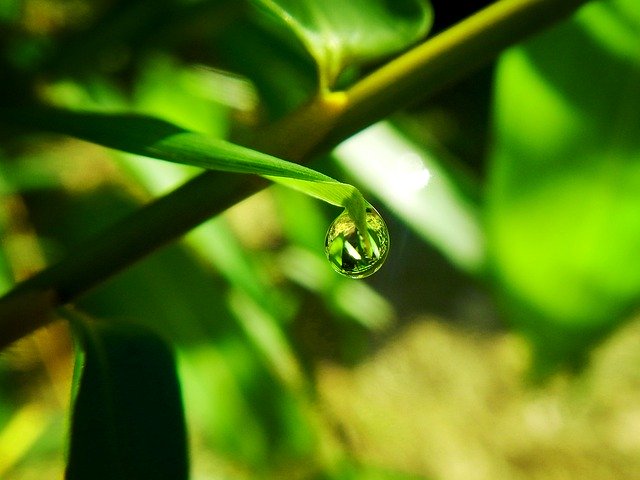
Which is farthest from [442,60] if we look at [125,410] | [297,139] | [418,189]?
[418,189]

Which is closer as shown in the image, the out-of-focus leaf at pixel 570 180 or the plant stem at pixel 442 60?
the plant stem at pixel 442 60

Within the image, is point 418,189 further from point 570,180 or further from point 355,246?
point 355,246

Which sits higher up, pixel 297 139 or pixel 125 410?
pixel 297 139

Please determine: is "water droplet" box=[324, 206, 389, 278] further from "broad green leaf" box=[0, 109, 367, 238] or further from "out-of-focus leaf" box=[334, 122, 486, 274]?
"out-of-focus leaf" box=[334, 122, 486, 274]

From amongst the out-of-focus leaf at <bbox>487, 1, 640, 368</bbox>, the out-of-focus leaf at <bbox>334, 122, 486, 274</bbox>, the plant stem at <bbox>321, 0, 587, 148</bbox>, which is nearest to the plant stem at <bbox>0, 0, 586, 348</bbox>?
the plant stem at <bbox>321, 0, 587, 148</bbox>

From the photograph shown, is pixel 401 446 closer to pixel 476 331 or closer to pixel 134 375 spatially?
pixel 476 331

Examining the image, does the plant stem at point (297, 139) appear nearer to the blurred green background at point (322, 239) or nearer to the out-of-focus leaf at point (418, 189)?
the blurred green background at point (322, 239)

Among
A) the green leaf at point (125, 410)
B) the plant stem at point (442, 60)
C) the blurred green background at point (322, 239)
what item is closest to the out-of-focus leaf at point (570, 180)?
the blurred green background at point (322, 239)
